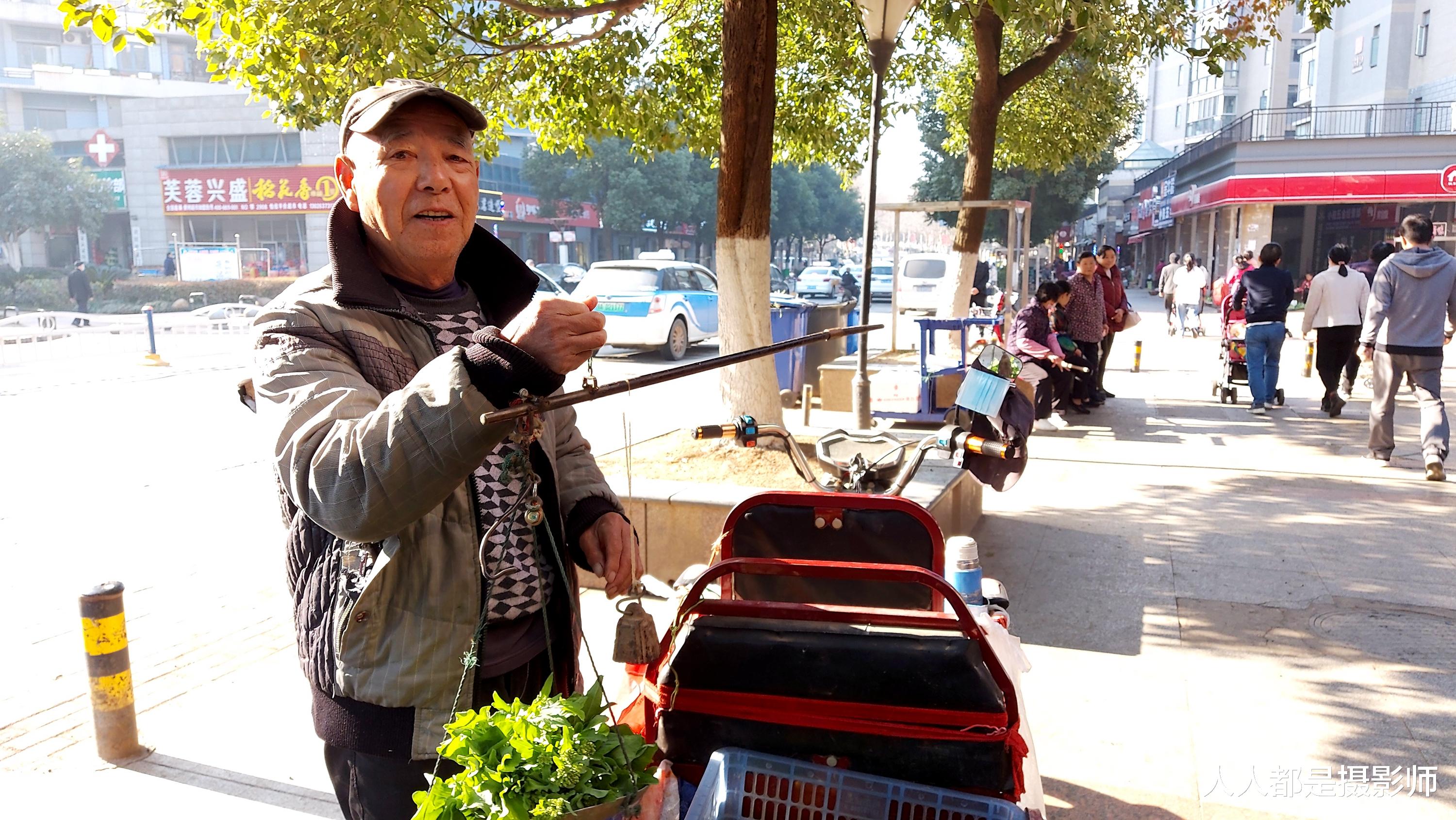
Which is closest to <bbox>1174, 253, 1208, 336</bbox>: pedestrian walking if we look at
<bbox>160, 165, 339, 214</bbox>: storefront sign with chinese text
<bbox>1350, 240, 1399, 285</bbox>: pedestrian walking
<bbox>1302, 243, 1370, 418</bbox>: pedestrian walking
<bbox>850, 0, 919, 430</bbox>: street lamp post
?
<bbox>1350, 240, 1399, 285</bbox>: pedestrian walking

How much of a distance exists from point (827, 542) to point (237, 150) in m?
52.1

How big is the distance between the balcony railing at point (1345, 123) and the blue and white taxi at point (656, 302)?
68.4 feet

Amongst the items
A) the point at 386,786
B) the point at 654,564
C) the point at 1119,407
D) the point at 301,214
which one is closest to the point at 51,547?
the point at 654,564

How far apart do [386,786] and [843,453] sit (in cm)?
247

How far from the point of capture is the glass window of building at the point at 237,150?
1866 inches

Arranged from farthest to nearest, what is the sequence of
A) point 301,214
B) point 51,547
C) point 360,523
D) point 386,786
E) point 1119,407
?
point 301,214 → point 1119,407 → point 51,547 → point 386,786 → point 360,523

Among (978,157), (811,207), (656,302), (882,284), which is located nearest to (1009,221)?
(978,157)

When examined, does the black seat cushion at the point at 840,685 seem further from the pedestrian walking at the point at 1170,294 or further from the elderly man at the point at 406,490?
the pedestrian walking at the point at 1170,294

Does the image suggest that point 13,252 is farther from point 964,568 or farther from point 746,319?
point 964,568

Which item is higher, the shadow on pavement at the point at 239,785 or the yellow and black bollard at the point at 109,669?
the yellow and black bollard at the point at 109,669

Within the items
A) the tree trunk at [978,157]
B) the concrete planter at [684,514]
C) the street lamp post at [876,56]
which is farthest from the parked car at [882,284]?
the concrete planter at [684,514]

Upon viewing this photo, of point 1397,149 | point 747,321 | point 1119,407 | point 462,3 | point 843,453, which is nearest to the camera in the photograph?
point 843,453

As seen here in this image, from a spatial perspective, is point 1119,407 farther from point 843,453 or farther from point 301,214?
point 301,214

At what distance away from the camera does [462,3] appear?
8.32 m
